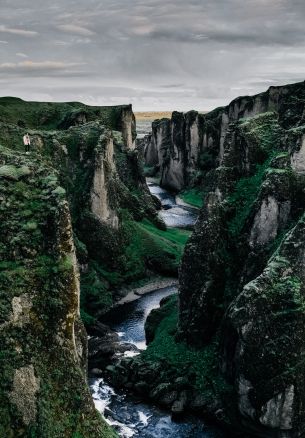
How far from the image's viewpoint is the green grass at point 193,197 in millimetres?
127912

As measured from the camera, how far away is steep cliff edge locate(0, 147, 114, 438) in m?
31.3

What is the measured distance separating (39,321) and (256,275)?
72.3 ft

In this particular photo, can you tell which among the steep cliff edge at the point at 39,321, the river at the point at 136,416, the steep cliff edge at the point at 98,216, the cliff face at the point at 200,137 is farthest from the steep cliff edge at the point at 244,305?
the cliff face at the point at 200,137

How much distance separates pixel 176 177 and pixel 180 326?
9644cm

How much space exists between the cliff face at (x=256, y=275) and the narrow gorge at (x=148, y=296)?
0.36 ft

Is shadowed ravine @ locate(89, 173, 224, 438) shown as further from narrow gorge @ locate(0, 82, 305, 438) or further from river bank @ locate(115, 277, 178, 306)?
river bank @ locate(115, 277, 178, 306)

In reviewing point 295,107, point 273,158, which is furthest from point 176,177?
point 273,158

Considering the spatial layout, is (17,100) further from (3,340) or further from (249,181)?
(3,340)

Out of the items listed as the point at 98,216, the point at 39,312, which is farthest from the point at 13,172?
the point at 98,216

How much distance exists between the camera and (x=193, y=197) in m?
132

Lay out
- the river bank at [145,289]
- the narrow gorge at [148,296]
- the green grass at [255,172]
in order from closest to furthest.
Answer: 1. the narrow gorge at [148,296]
2. the green grass at [255,172]
3. the river bank at [145,289]

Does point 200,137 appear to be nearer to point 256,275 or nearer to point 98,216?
point 98,216

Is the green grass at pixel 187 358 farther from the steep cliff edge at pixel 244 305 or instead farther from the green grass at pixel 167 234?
the green grass at pixel 167 234

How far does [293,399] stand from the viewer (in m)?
40.2
